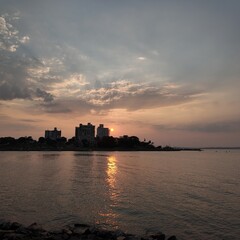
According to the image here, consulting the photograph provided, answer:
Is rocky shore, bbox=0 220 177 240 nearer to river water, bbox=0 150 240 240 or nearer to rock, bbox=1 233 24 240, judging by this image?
rock, bbox=1 233 24 240

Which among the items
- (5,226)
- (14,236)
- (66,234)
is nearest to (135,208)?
(66,234)

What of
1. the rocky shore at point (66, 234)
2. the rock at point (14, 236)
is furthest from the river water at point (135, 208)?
the rock at point (14, 236)

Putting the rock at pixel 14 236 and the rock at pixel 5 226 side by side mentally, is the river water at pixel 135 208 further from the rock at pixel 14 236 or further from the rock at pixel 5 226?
the rock at pixel 14 236

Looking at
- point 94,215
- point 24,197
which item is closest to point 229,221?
point 94,215

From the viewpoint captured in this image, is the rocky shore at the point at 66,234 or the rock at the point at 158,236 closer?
the rocky shore at the point at 66,234

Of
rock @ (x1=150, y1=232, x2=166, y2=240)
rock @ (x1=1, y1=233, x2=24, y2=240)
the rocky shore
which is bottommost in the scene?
rock @ (x1=150, y1=232, x2=166, y2=240)

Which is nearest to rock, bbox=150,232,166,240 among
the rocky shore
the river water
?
the rocky shore

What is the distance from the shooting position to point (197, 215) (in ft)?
109

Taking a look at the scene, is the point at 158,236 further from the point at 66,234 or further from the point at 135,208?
the point at 135,208

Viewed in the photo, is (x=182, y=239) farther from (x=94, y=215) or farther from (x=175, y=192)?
(x=175, y=192)

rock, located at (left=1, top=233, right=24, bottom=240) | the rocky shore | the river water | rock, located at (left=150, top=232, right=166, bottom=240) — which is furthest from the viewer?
the river water

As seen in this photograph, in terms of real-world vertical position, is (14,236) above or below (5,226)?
above

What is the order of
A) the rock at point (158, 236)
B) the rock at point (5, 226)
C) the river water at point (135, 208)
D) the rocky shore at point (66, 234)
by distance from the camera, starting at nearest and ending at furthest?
the rocky shore at point (66, 234), the rock at point (158, 236), the rock at point (5, 226), the river water at point (135, 208)

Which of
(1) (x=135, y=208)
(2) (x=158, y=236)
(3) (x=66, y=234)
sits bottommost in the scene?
(2) (x=158, y=236)
